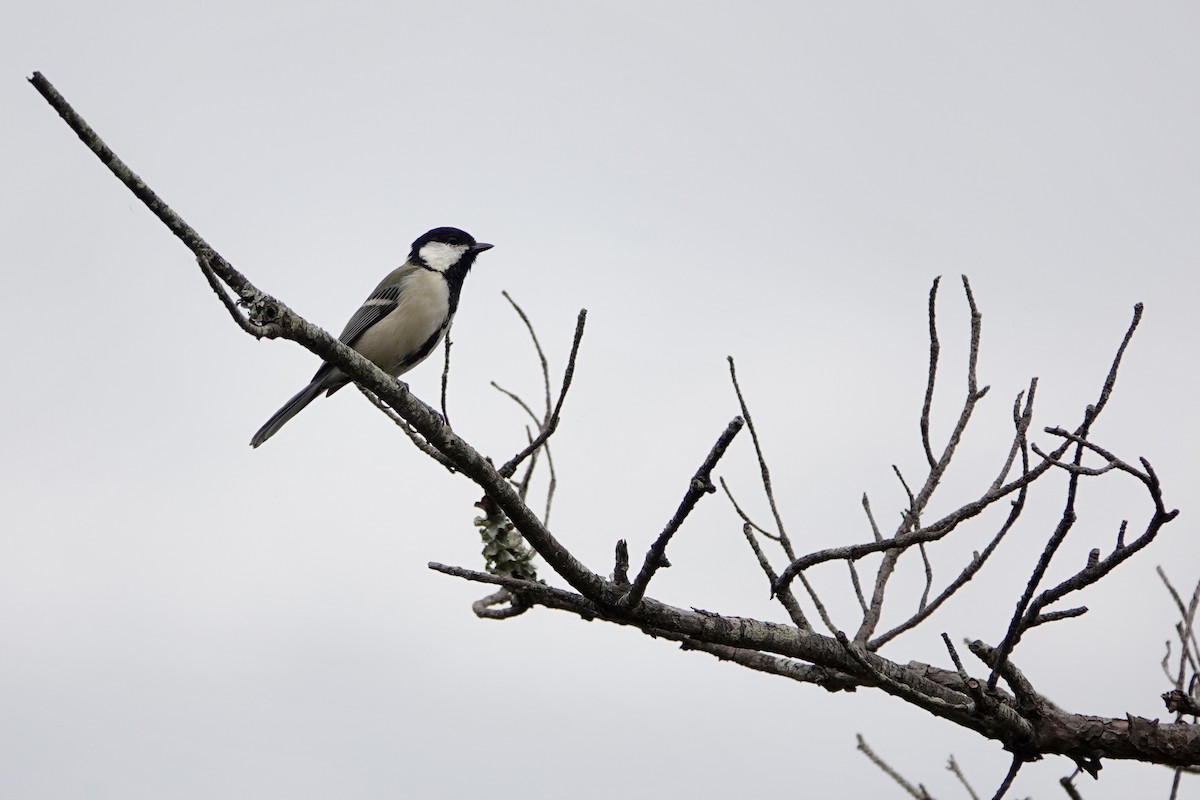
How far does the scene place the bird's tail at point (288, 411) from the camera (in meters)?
5.70

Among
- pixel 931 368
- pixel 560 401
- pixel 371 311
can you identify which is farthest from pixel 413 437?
pixel 371 311

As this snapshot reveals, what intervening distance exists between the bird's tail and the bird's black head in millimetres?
1194

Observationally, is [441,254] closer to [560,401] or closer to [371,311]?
[371,311]

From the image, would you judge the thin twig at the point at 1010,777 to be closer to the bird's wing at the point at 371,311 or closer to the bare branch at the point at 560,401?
the bare branch at the point at 560,401

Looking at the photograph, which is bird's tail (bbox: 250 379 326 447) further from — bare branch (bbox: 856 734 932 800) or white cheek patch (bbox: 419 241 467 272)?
bare branch (bbox: 856 734 932 800)

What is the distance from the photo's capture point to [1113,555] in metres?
2.51

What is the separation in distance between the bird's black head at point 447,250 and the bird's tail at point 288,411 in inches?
47.0

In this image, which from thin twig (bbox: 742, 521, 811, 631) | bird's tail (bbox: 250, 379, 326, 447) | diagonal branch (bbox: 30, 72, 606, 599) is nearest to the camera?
diagonal branch (bbox: 30, 72, 606, 599)

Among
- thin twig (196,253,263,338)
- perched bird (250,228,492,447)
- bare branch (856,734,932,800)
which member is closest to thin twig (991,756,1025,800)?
bare branch (856,734,932,800)

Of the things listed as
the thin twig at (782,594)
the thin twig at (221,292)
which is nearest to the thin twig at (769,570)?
the thin twig at (782,594)

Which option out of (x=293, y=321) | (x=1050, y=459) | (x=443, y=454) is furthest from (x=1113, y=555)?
(x=293, y=321)

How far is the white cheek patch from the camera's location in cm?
662

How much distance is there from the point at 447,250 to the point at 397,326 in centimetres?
112

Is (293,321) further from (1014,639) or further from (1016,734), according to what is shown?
(1016,734)
